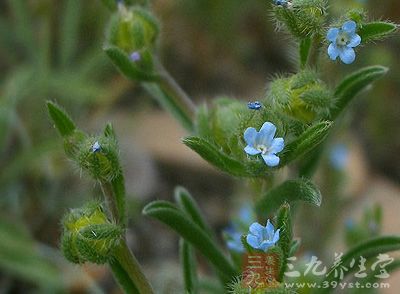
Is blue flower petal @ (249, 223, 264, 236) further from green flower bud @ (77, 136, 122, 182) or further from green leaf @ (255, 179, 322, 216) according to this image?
green flower bud @ (77, 136, 122, 182)

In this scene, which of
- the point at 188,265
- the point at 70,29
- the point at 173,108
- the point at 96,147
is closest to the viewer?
the point at 96,147

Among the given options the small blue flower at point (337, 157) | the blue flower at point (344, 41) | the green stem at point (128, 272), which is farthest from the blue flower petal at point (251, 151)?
the small blue flower at point (337, 157)

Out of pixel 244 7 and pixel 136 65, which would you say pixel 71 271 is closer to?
pixel 136 65

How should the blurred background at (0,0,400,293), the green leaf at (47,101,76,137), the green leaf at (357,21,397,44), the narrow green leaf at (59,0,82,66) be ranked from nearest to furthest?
the green leaf at (357,21,397,44) → the green leaf at (47,101,76,137) → the blurred background at (0,0,400,293) → the narrow green leaf at (59,0,82,66)

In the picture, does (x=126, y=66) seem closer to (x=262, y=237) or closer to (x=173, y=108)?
(x=173, y=108)

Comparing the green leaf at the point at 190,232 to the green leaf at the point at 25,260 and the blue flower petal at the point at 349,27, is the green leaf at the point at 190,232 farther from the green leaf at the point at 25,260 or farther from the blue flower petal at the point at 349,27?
the green leaf at the point at 25,260

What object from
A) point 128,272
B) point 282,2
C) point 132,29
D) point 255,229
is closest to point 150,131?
point 132,29

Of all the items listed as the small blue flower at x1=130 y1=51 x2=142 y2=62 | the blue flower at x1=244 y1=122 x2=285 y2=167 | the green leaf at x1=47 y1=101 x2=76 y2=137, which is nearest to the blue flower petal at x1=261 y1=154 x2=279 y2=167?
the blue flower at x1=244 y1=122 x2=285 y2=167
